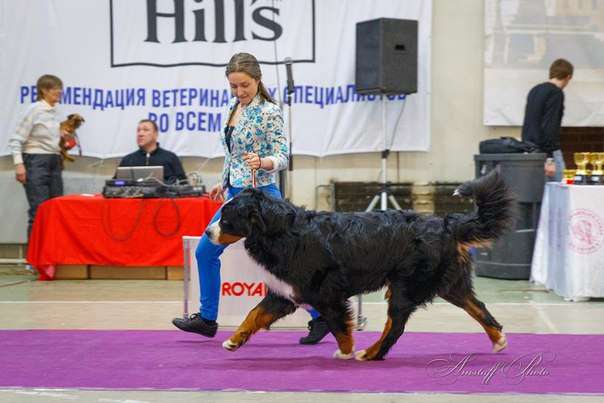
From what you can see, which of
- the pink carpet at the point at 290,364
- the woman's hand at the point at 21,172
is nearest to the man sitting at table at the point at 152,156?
the woman's hand at the point at 21,172

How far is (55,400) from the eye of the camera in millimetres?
4074

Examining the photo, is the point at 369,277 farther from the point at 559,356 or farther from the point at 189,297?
the point at 189,297

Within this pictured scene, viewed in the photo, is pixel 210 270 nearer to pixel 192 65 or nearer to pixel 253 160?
pixel 253 160

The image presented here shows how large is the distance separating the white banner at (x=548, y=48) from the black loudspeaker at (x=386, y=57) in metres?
0.98

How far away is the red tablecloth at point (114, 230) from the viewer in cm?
839

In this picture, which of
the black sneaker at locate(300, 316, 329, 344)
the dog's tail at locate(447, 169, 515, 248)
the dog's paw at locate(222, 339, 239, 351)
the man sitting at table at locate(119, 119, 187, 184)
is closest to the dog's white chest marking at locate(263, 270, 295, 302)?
the dog's paw at locate(222, 339, 239, 351)

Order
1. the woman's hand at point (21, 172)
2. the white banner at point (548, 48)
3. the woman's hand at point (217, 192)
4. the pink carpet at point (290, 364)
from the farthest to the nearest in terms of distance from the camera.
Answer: the white banner at point (548, 48) < the woman's hand at point (21, 172) < the woman's hand at point (217, 192) < the pink carpet at point (290, 364)

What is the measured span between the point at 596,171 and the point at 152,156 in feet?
13.7

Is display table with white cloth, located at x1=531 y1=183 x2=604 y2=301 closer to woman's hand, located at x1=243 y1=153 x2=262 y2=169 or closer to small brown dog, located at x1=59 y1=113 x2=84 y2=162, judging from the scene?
woman's hand, located at x1=243 y1=153 x2=262 y2=169

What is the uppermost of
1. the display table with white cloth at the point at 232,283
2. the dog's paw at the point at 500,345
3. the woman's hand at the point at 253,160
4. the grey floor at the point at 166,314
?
the woman's hand at the point at 253,160

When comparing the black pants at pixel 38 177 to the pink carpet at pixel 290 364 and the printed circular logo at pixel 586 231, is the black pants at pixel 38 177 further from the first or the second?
the printed circular logo at pixel 586 231

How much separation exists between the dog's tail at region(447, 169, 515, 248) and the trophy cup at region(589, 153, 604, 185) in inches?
108

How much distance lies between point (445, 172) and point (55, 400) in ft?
21.7

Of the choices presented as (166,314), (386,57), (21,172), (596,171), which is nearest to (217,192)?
(166,314)
